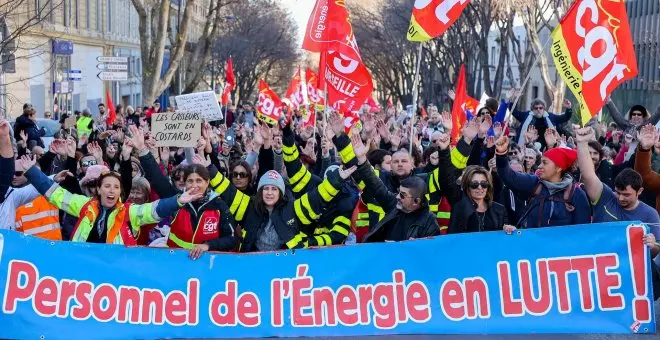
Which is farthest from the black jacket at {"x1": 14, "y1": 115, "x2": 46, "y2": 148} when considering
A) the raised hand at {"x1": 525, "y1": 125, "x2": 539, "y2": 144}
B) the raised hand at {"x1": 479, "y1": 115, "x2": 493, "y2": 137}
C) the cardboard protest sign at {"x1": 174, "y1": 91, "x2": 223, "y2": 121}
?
the raised hand at {"x1": 479, "y1": 115, "x2": 493, "y2": 137}

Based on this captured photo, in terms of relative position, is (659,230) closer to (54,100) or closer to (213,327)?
(213,327)

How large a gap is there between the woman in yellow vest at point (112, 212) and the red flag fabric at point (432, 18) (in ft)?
15.2

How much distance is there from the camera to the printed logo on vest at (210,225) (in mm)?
7000

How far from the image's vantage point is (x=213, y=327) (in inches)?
254

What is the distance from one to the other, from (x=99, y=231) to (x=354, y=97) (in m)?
5.75

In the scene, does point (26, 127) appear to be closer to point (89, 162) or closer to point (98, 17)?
point (89, 162)

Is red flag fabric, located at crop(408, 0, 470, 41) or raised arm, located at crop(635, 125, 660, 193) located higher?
red flag fabric, located at crop(408, 0, 470, 41)

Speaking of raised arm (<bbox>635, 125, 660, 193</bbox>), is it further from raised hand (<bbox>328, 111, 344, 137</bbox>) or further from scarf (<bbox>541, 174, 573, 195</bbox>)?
raised hand (<bbox>328, 111, 344, 137</bbox>)

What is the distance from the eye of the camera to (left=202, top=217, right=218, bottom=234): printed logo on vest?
7.00 m

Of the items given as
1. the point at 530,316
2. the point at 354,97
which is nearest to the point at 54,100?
the point at 354,97

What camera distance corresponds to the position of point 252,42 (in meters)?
60.7

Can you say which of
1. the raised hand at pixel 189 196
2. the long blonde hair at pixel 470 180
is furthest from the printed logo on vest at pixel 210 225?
the long blonde hair at pixel 470 180

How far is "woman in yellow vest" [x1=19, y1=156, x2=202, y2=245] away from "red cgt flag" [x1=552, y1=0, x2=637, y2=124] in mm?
3372

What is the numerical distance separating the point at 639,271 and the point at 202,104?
9.10 metres
